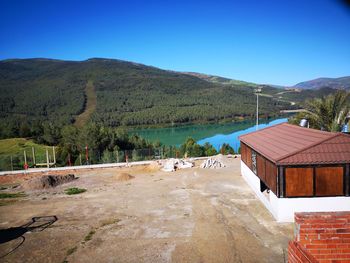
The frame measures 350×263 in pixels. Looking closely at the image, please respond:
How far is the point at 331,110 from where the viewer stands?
17078 mm

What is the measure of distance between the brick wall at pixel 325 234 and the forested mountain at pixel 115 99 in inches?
2906

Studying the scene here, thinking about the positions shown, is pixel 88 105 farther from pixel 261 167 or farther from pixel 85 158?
pixel 261 167

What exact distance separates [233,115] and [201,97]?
3894 centimetres

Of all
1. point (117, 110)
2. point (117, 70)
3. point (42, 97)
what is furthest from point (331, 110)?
point (117, 70)

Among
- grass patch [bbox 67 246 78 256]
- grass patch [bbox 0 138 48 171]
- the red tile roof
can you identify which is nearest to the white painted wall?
the red tile roof

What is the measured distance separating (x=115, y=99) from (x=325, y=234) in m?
134

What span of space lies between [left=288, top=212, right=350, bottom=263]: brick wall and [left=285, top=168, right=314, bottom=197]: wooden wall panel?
20.5 feet

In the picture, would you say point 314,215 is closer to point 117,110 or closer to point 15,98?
point 117,110

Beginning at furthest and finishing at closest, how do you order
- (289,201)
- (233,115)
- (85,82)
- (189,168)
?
(85,82)
(233,115)
(189,168)
(289,201)

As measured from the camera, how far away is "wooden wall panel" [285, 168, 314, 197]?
968 centimetres

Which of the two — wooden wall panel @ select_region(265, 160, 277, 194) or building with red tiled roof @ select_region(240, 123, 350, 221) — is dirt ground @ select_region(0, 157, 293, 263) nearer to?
building with red tiled roof @ select_region(240, 123, 350, 221)

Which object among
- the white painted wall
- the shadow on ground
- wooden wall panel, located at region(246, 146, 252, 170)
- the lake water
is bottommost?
the lake water

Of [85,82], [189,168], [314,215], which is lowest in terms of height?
[189,168]

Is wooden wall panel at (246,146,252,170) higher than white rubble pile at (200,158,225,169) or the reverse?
higher
